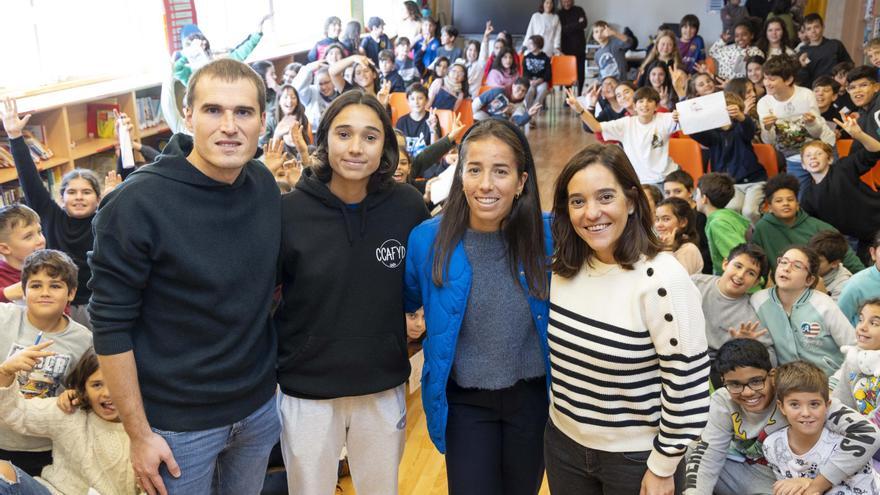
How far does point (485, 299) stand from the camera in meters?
1.93

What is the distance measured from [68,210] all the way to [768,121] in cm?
458

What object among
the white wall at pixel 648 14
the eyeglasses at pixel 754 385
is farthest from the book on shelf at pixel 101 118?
the white wall at pixel 648 14

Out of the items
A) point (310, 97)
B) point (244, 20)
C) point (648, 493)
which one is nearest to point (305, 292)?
point (648, 493)

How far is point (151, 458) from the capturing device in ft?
5.57

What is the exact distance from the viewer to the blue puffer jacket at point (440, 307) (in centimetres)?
191

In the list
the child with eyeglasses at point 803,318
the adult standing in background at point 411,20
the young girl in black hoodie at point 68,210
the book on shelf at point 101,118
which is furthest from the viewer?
the adult standing in background at point 411,20

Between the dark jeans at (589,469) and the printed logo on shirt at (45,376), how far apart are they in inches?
68.3

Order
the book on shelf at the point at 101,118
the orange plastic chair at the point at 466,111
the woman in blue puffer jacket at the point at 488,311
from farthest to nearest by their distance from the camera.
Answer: the orange plastic chair at the point at 466,111, the book on shelf at the point at 101,118, the woman in blue puffer jacket at the point at 488,311

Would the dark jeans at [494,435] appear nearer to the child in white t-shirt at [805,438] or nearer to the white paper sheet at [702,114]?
the child in white t-shirt at [805,438]

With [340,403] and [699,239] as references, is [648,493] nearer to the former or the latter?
[340,403]

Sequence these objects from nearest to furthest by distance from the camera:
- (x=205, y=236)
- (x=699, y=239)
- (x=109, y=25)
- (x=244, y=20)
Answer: (x=205, y=236) < (x=699, y=239) < (x=109, y=25) < (x=244, y=20)

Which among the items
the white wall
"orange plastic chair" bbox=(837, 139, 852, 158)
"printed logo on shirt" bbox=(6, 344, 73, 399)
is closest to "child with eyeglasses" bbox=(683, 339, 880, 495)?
"printed logo on shirt" bbox=(6, 344, 73, 399)

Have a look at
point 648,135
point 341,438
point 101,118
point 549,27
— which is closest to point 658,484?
point 341,438

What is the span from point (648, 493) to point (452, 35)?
10.3m
